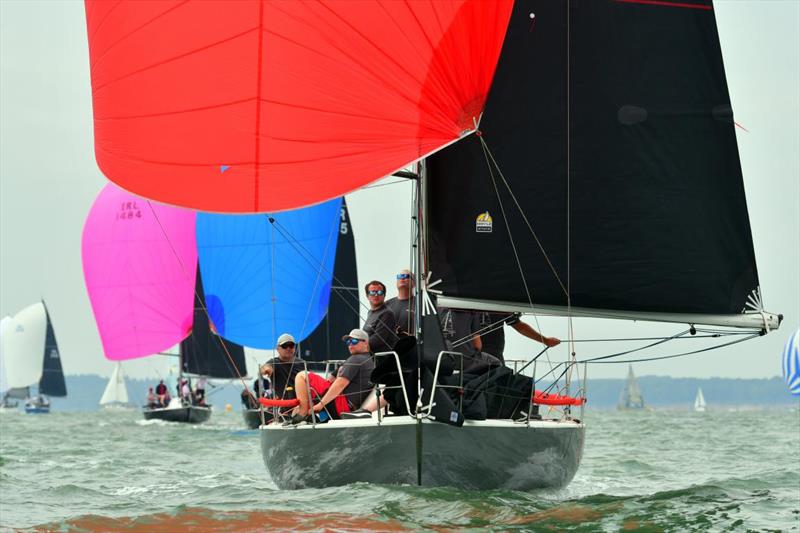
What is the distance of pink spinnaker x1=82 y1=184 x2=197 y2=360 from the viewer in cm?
3250

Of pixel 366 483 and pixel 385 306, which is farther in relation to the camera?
pixel 385 306

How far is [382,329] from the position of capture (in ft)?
31.7

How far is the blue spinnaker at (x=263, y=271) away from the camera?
22.6 metres

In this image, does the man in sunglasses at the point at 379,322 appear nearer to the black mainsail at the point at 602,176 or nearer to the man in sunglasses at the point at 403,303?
the man in sunglasses at the point at 403,303

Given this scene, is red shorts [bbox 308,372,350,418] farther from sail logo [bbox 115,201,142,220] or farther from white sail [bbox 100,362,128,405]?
white sail [bbox 100,362,128,405]

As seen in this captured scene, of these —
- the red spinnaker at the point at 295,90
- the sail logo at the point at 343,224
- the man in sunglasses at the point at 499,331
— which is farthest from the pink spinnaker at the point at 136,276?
the red spinnaker at the point at 295,90

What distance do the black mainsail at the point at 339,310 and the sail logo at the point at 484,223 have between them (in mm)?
18328

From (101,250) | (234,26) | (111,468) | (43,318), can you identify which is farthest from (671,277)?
(43,318)

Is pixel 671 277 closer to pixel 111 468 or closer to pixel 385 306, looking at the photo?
pixel 385 306

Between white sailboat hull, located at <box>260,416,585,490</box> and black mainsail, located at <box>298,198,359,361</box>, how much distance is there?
1876cm

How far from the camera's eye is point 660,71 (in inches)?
378

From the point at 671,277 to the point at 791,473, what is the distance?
4.16 metres

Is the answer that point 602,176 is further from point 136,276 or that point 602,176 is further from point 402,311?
point 136,276

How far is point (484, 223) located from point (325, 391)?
183cm
